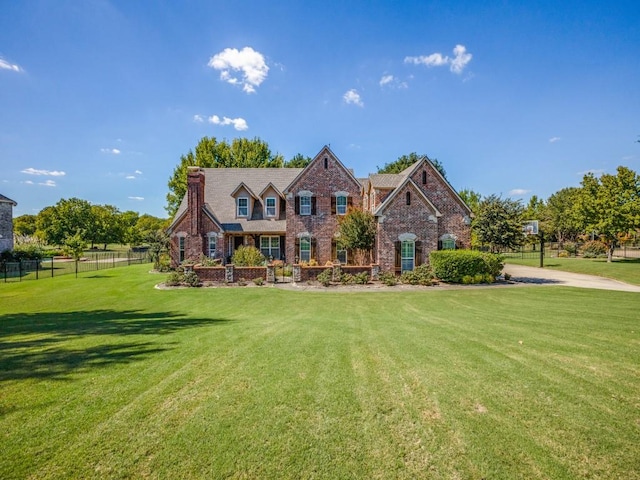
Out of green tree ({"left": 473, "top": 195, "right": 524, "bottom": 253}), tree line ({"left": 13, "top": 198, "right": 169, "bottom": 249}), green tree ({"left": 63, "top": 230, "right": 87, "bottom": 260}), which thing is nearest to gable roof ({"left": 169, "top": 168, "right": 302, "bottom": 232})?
green tree ({"left": 63, "top": 230, "right": 87, "bottom": 260})

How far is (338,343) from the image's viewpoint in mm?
7887

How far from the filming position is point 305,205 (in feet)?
86.6

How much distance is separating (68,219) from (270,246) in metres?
63.1

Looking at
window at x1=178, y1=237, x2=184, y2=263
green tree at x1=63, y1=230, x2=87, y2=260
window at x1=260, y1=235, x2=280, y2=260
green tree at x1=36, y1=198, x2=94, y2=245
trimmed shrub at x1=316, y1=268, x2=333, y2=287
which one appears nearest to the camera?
trimmed shrub at x1=316, y1=268, x2=333, y2=287

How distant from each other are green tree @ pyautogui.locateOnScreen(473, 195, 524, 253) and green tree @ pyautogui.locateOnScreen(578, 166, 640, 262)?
23.4 m

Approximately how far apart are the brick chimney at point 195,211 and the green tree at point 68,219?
53692mm

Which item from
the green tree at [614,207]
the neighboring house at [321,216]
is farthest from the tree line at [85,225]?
the green tree at [614,207]

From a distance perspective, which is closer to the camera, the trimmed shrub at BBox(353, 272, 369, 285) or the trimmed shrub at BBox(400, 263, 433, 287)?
the trimmed shrub at BBox(400, 263, 433, 287)

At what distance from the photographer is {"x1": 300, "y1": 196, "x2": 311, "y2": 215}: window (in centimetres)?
2641

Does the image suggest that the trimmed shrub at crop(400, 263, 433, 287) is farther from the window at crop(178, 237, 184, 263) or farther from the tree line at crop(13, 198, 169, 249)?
the tree line at crop(13, 198, 169, 249)

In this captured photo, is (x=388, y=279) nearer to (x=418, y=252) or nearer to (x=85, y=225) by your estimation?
(x=418, y=252)

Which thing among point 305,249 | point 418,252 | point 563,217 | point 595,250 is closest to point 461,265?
point 418,252

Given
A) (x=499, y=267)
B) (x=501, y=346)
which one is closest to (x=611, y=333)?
(x=501, y=346)

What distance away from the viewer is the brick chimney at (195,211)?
83.0 feet
